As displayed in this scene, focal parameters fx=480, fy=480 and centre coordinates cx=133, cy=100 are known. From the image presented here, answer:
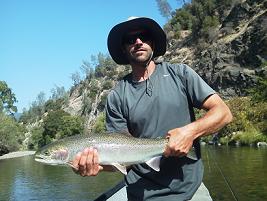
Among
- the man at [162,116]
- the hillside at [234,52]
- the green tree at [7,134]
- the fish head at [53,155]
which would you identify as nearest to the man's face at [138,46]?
the man at [162,116]

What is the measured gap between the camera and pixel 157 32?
488 cm

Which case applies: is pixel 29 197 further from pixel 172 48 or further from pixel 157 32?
pixel 172 48

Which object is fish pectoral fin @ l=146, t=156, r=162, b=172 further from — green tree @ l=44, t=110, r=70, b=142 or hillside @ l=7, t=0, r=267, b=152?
green tree @ l=44, t=110, r=70, b=142

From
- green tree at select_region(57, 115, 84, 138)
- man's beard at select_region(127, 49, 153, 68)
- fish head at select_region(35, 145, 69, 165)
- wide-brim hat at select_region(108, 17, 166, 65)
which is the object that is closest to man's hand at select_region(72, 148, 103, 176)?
→ fish head at select_region(35, 145, 69, 165)

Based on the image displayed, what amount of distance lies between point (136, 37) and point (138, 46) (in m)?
0.11

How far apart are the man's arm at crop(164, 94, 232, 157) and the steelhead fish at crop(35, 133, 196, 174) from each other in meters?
0.20

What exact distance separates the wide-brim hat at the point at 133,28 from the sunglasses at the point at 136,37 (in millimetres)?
56

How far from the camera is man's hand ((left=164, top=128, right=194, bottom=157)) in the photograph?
4020 millimetres

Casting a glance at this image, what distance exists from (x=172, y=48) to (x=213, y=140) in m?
50.2

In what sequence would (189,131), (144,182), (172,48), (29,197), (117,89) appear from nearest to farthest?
(189,131)
(144,182)
(117,89)
(29,197)
(172,48)

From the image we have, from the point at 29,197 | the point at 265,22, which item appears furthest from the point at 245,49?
the point at 29,197

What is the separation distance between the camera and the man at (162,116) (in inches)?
165

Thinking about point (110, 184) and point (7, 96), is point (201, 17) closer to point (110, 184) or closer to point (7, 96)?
point (7, 96)

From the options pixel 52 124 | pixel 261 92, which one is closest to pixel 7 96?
pixel 52 124
